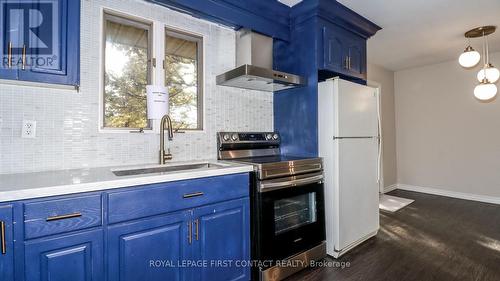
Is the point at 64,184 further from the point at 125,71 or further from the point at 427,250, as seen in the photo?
the point at 427,250

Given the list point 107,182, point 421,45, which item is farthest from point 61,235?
point 421,45

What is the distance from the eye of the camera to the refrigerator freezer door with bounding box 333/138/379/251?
7.38 ft

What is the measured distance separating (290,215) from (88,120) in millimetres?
1748

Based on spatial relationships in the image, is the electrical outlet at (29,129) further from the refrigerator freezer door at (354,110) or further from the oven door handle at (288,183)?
the refrigerator freezer door at (354,110)

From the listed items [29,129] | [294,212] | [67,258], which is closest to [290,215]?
[294,212]

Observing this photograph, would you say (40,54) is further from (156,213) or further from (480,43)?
(480,43)

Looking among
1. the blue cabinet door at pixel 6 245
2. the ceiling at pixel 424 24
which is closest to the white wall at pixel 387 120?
the ceiling at pixel 424 24

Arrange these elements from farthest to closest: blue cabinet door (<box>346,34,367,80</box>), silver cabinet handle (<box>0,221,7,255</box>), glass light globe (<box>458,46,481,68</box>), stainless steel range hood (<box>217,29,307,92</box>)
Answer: glass light globe (<box>458,46,481,68</box>) → blue cabinet door (<box>346,34,367,80</box>) → stainless steel range hood (<box>217,29,307,92</box>) → silver cabinet handle (<box>0,221,7,255</box>)

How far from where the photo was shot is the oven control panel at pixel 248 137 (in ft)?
7.68

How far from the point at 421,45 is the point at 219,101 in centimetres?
329

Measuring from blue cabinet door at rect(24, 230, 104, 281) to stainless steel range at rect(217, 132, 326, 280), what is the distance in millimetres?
1008

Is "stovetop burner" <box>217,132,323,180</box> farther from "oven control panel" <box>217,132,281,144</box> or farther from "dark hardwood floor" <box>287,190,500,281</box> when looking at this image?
"dark hardwood floor" <box>287,190,500,281</box>

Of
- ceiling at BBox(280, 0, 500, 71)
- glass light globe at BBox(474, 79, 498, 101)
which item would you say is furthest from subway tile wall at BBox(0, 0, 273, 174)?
glass light globe at BBox(474, 79, 498, 101)

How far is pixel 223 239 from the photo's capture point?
1.66 meters
